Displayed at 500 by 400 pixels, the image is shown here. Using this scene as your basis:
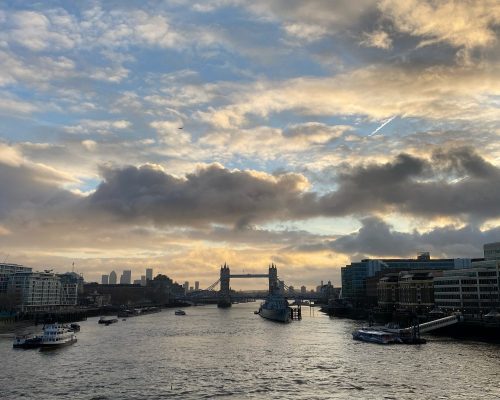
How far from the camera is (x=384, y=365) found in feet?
268

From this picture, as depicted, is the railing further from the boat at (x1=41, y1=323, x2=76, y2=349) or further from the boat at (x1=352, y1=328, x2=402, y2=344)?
the boat at (x1=41, y1=323, x2=76, y2=349)

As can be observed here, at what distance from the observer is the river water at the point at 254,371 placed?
61844mm

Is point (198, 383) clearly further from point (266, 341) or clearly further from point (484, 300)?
point (484, 300)

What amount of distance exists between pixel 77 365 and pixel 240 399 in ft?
124

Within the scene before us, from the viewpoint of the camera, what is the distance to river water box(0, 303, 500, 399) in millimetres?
61844

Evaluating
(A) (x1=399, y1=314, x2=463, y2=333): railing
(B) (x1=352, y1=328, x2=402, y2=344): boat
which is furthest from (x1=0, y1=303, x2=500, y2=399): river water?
(A) (x1=399, y1=314, x2=463, y2=333): railing

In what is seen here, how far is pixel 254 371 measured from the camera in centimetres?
7756

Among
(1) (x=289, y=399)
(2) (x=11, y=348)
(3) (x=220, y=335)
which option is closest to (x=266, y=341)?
(3) (x=220, y=335)


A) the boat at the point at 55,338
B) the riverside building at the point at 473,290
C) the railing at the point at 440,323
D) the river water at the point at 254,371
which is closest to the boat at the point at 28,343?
the boat at the point at 55,338

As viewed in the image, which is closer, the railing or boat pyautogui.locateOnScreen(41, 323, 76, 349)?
boat pyautogui.locateOnScreen(41, 323, 76, 349)

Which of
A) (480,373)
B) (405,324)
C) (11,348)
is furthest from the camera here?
(405,324)

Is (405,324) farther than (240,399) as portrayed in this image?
Yes

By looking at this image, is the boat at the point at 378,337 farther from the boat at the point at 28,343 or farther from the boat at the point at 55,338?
the boat at the point at 28,343

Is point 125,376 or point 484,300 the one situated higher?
point 484,300
